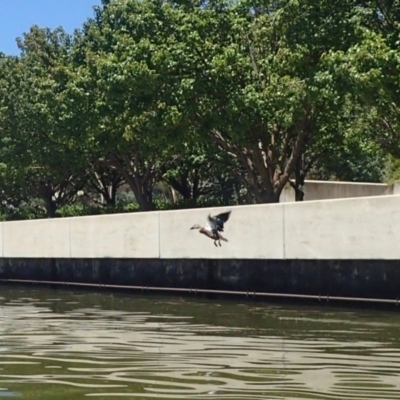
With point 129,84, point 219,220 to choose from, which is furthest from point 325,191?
point 219,220

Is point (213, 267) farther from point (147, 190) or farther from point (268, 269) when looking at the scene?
point (147, 190)

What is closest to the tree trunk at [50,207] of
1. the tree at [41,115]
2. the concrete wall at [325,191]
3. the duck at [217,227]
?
the tree at [41,115]

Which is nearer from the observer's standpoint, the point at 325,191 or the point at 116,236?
the point at 116,236

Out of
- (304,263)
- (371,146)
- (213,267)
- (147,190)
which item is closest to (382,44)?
(304,263)

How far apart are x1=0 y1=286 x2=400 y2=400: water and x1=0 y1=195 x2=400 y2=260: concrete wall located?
1.15 metres

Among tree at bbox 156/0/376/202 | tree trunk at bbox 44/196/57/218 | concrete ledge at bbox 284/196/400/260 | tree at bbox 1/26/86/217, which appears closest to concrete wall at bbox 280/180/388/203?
tree at bbox 156/0/376/202

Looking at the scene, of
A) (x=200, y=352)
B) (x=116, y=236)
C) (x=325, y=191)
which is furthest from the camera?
(x=325, y=191)

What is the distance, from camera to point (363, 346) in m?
10.9

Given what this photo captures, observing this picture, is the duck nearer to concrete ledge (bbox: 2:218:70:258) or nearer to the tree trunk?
concrete ledge (bbox: 2:218:70:258)

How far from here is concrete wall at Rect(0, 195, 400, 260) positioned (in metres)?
15.5

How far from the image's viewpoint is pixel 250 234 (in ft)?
58.4

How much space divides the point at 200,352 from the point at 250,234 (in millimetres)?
7422

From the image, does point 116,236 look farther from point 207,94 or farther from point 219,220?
point 207,94

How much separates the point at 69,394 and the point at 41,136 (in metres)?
23.8
